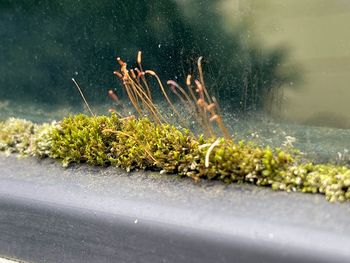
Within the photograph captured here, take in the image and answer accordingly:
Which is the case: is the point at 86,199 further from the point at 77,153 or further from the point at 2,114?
the point at 2,114

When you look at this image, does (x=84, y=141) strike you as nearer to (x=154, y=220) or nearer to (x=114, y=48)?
(x=114, y=48)

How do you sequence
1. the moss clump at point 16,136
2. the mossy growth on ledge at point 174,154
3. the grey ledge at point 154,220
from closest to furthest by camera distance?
1. the grey ledge at point 154,220
2. the mossy growth on ledge at point 174,154
3. the moss clump at point 16,136

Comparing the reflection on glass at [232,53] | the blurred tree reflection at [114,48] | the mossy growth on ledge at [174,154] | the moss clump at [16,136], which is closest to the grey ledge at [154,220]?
the mossy growth on ledge at [174,154]

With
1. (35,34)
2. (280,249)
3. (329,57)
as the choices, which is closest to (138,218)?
(280,249)

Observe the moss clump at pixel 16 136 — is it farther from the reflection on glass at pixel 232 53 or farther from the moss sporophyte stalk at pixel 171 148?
the reflection on glass at pixel 232 53

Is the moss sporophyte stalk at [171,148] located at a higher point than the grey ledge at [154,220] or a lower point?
higher

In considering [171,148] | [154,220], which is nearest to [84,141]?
[171,148]

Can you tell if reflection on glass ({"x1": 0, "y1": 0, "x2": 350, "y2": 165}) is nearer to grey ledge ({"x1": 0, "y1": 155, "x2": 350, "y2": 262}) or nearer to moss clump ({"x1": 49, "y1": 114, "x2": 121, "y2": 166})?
moss clump ({"x1": 49, "y1": 114, "x2": 121, "y2": 166})
